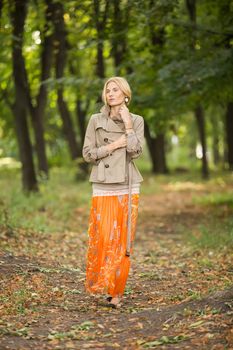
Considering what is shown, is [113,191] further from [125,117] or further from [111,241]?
[125,117]

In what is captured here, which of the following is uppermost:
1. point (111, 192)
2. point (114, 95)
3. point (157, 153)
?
point (114, 95)

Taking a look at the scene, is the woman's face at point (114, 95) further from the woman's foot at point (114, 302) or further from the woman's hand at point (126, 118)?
the woman's foot at point (114, 302)

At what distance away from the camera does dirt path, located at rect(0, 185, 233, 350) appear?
5.56 metres

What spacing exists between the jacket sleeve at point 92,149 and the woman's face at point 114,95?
282 millimetres

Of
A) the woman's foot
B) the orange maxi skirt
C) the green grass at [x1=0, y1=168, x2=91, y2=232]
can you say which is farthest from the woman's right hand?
the green grass at [x1=0, y1=168, x2=91, y2=232]

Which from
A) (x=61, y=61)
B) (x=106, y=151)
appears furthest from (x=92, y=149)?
(x=61, y=61)

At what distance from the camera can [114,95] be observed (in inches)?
267

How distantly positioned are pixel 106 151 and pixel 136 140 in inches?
13.2

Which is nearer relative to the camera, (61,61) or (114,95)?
(114,95)

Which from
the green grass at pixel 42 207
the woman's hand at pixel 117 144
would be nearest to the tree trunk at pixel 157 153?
the green grass at pixel 42 207

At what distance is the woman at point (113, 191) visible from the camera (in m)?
6.75

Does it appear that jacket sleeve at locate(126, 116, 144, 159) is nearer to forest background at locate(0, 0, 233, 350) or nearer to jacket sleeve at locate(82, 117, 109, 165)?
jacket sleeve at locate(82, 117, 109, 165)

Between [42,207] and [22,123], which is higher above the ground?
[22,123]

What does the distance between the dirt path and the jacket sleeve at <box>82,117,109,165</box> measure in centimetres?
159
